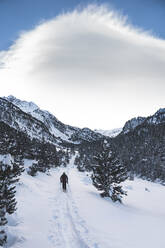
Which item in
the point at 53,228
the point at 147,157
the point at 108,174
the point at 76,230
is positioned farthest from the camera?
the point at 147,157

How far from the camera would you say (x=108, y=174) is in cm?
1495

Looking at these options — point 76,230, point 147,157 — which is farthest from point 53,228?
point 147,157

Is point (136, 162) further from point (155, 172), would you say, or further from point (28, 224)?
point (28, 224)

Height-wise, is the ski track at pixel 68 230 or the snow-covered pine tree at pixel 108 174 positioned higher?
the snow-covered pine tree at pixel 108 174

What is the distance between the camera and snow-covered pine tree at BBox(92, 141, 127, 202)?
14.6m

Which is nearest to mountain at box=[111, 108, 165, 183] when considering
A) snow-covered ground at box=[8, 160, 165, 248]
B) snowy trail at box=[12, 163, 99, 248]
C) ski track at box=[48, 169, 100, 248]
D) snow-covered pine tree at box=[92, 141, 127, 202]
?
snow-covered pine tree at box=[92, 141, 127, 202]

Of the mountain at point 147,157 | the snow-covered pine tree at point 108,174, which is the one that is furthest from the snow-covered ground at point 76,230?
the mountain at point 147,157

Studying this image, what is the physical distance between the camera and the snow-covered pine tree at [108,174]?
574 inches

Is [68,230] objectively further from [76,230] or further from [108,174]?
[108,174]

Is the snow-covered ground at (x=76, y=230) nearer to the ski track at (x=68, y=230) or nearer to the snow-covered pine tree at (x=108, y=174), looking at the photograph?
the ski track at (x=68, y=230)

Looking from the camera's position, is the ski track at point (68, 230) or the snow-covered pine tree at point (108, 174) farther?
the snow-covered pine tree at point (108, 174)

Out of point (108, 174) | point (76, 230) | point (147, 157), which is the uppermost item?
point (147, 157)

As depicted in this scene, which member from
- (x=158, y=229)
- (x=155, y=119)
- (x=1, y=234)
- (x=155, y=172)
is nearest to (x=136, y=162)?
(x=155, y=172)

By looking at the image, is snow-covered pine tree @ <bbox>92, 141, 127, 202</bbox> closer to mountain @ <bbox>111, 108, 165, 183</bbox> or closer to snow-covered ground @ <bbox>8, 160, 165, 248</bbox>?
snow-covered ground @ <bbox>8, 160, 165, 248</bbox>
